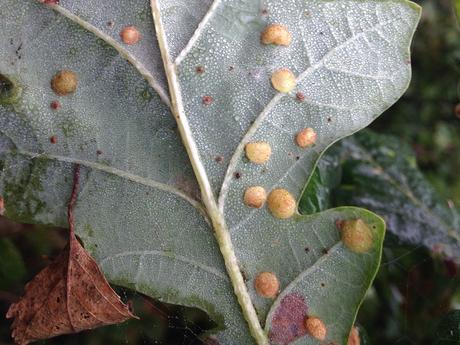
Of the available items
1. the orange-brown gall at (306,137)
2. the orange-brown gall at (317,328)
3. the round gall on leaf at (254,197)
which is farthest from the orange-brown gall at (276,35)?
the orange-brown gall at (317,328)

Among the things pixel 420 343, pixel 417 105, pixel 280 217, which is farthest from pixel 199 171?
pixel 417 105

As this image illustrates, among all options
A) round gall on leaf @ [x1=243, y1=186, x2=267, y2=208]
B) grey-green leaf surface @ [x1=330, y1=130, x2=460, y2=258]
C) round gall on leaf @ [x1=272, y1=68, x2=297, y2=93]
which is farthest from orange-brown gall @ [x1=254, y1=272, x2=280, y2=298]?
grey-green leaf surface @ [x1=330, y1=130, x2=460, y2=258]

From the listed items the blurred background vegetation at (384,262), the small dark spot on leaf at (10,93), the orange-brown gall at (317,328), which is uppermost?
the small dark spot on leaf at (10,93)

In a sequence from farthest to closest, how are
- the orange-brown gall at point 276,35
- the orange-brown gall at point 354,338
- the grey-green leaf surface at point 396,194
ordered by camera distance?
the grey-green leaf surface at point 396,194
the orange-brown gall at point 354,338
the orange-brown gall at point 276,35

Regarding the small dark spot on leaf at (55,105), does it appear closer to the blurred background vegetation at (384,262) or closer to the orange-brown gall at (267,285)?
the blurred background vegetation at (384,262)

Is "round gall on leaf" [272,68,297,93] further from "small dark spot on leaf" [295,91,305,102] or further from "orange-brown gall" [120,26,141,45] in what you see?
"orange-brown gall" [120,26,141,45]

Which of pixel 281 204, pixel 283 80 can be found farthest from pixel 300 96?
pixel 281 204
